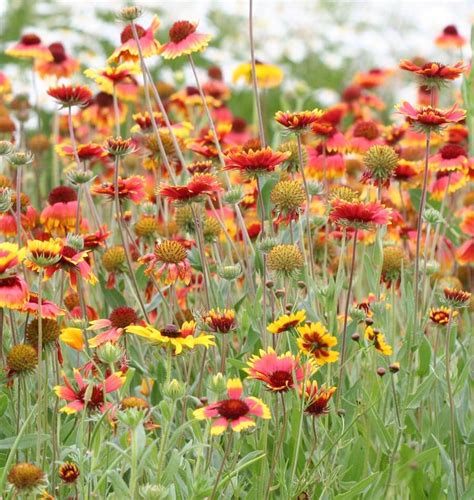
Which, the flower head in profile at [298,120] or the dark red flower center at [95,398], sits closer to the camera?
the dark red flower center at [95,398]

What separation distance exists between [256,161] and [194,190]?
14 cm

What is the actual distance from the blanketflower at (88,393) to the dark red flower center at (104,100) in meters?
2.47

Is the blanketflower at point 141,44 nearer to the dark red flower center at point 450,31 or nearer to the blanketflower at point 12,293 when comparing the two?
the blanketflower at point 12,293

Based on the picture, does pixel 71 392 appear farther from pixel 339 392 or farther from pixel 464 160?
pixel 464 160

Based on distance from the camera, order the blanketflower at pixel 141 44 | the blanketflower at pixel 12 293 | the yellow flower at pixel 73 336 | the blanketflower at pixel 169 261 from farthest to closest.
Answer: the blanketflower at pixel 141 44, the blanketflower at pixel 169 261, the yellow flower at pixel 73 336, the blanketflower at pixel 12 293

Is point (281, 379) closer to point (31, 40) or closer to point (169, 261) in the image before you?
point (169, 261)

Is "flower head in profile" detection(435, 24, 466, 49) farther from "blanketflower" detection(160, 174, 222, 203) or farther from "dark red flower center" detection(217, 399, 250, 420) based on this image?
"dark red flower center" detection(217, 399, 250, 420)

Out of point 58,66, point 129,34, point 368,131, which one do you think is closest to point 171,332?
point 129,34

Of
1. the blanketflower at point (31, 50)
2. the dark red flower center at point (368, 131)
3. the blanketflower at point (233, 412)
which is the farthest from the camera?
the blanketflower at point (31, 50)

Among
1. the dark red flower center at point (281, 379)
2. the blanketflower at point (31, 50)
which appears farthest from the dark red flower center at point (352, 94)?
the dark red flower center at point (281, 379)

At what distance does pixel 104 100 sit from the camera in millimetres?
4176

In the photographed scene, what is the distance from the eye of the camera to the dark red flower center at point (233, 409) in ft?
5.06

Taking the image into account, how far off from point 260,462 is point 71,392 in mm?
430

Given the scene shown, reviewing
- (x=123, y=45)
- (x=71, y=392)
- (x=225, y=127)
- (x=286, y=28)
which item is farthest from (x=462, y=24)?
(x=71, y=392)
